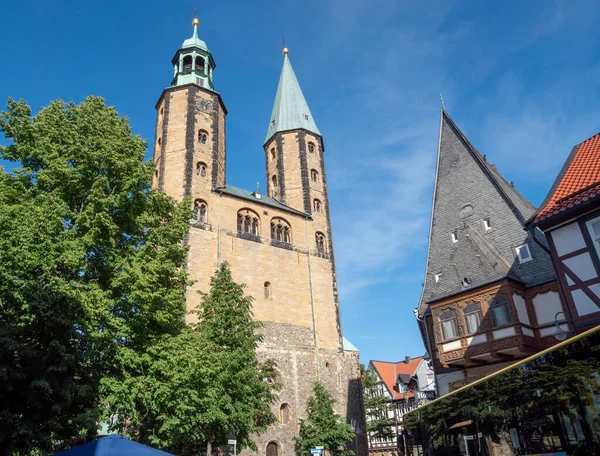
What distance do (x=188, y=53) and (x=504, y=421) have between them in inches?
1429

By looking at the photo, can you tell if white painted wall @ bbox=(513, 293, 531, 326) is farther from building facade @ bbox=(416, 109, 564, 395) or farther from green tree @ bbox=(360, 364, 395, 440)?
green tree @ bbox=(360, 364, 395, 440)

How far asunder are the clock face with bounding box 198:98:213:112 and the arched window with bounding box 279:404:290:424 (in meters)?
20.5

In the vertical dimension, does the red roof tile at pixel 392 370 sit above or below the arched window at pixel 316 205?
below

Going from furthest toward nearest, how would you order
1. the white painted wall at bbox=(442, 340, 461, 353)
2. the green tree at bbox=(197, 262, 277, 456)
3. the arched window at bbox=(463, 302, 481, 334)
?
the white painted wall at bbox=(442, 340, 461, 353), the arched window at bbox=(463, 302, 481, 334), the green tree at bbox=(197, 262, 277, 456)

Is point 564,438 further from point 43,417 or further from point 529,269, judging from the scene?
point 529,269

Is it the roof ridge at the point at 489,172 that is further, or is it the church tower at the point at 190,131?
the church tower at the point at 190,131

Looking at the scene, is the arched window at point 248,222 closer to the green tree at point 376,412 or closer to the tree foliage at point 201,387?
the tree foliage at point 201,387

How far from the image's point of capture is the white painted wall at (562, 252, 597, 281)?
12114 millimetres

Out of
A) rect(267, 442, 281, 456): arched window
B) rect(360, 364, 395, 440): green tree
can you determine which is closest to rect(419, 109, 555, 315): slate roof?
rect(267, 442, 281, 456): arched window

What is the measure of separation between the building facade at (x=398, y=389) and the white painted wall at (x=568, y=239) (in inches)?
1182

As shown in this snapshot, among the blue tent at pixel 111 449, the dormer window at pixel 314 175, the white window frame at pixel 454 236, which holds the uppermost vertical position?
the dormer window at pixel 314 175

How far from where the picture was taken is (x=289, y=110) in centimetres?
4072

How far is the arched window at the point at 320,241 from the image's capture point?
112 ft

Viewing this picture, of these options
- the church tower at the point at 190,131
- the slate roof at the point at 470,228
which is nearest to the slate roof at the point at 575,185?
the slate roof at the point at 470,228
